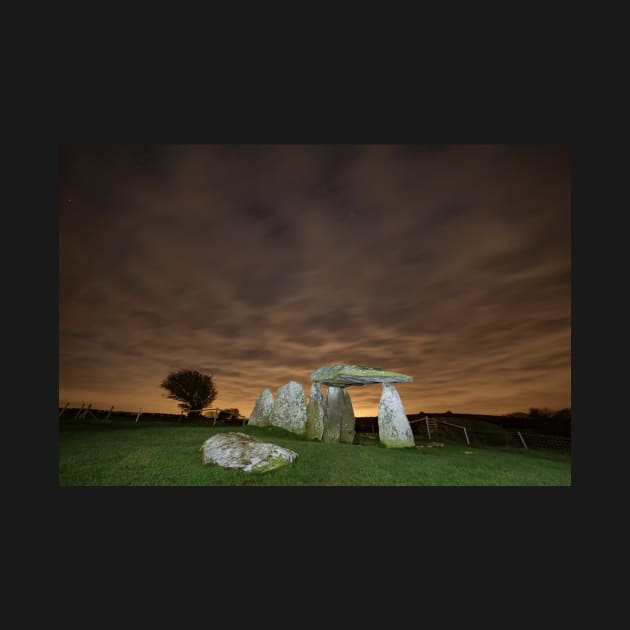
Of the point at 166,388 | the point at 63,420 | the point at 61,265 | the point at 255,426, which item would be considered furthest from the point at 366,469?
the point at 166,388

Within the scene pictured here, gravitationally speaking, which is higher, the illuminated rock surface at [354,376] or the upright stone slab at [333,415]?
the illuminated rock surface at [354,376]

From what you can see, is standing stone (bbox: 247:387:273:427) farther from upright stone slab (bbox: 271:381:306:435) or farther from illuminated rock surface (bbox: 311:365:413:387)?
illuminated rock surface (bbox: 311:365:413:387)

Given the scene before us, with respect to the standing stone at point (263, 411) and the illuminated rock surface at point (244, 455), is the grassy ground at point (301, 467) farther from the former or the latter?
the standing stone at point (263, 411)

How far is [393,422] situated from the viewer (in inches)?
423

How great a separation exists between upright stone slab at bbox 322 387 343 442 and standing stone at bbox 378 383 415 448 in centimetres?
161

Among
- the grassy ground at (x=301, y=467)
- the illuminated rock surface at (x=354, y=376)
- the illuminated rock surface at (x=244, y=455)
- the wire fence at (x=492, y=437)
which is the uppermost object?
the illuminated rock surface at (x=354, y=376)

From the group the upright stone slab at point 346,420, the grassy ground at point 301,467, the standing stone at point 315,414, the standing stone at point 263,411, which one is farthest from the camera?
the standing stone at point 263,411

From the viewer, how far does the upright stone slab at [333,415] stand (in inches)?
461

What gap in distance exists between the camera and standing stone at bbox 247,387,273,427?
1315 centimetres

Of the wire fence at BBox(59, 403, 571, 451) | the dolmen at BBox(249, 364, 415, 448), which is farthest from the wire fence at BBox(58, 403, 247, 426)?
the dolmen at BBox(249, 364, 415, 448)

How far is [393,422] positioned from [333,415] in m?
2.21

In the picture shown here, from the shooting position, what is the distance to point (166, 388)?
20766 mm

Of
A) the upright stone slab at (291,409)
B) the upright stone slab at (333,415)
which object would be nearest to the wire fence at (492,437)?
→ the upright stone slab at (333,415)

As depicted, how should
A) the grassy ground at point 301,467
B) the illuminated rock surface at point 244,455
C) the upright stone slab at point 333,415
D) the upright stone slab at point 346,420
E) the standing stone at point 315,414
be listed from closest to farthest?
the grassy ground at point 301,467
the illuminated rock surface at point 244,455
the standing stone at point 315,414
the upright stone slab at point 333,415
the upright stone slab at point 346,420
